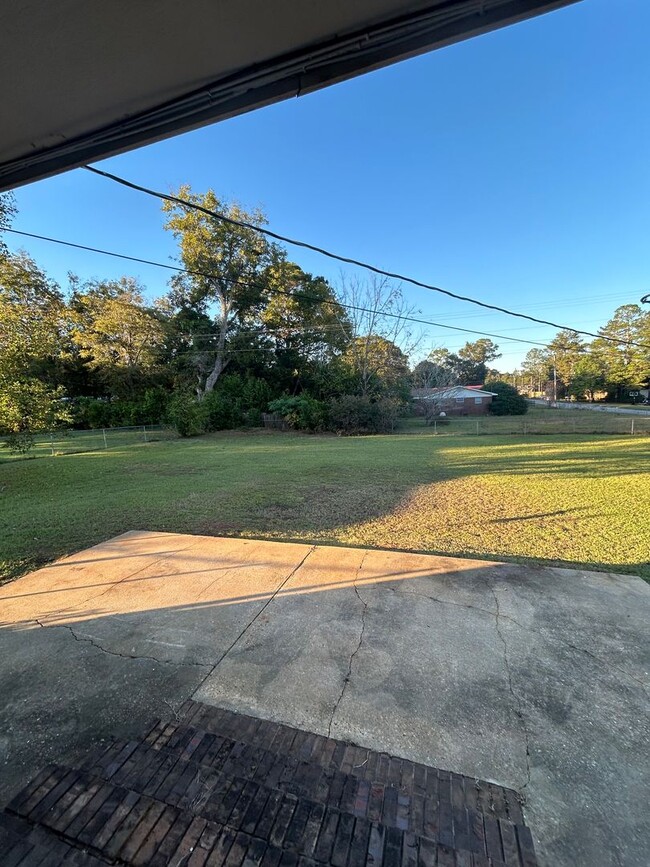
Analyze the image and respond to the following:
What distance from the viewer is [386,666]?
1.88m

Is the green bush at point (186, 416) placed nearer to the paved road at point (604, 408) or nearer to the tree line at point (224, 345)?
the tree line at point (224, 345)

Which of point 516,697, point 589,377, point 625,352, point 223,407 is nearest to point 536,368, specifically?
point 589,377

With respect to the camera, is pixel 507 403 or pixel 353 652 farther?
pixel 507 403

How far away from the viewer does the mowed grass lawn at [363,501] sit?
384 centimetres

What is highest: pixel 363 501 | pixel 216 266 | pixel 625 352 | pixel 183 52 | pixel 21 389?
pixel 216 266

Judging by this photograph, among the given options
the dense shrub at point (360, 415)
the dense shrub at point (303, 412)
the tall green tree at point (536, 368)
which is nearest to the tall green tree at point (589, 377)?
the tall green tree at point (536, 368)

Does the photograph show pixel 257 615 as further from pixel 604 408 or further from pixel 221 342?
pixel 604 408

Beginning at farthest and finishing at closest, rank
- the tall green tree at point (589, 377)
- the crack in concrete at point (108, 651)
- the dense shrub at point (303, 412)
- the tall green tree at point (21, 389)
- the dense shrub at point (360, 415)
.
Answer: the tall green tree at point (589, 377)
the dense shrub at point (303, 412)
the dense shrub at point (360, 415)
the tall green tree at point (21, 389)
the crack in concrete at point (108, 651)

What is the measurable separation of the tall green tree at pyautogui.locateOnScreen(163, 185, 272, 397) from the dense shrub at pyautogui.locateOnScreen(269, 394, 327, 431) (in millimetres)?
5470

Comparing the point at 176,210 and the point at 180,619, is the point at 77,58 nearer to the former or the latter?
the point at 180,619

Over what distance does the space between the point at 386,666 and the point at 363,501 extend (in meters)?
3.67

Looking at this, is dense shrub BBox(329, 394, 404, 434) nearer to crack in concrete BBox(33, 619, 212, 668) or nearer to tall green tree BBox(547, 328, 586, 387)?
crack in concrete BBox(33, 619, 212, 668)

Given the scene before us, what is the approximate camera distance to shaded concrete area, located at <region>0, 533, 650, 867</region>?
1346 mm

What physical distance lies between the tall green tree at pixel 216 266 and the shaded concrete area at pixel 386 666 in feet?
61.5
